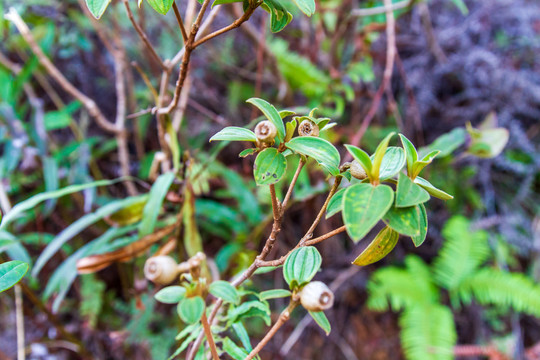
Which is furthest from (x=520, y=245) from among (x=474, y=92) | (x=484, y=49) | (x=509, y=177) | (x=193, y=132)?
(x=193, y=132)

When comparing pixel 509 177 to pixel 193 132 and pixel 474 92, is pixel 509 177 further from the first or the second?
pixel 193 132

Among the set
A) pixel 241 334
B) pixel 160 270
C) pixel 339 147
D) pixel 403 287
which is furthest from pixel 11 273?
pixel 403 287

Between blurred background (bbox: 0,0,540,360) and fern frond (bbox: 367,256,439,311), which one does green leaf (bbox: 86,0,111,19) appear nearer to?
blurred background (bbox: 0,0,540,360)

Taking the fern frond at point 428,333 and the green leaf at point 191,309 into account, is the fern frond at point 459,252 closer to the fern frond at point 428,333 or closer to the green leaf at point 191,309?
the fern frond at point 428,333

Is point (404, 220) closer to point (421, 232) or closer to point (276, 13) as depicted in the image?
point (421, 232)

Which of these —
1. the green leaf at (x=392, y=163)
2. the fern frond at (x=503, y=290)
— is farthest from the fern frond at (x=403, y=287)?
the green leaf at (x=392, y=163)

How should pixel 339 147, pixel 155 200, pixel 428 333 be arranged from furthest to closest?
1. pixel 339 147
2. pixel 428 333
3. pixel 155 200

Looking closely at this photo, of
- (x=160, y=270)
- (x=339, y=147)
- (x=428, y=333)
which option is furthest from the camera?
(x=339, y=147)
